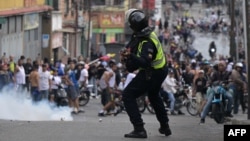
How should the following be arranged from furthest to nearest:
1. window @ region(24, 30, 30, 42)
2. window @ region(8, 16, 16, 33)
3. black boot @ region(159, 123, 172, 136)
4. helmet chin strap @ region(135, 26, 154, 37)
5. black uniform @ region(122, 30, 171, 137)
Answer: window @ region(24, 30, 30, 42)
window @ region(8, 16, 16, 33)
black boot @ region(159, 123, 172, 136)
helmet chin strap @ region(135, 26, 154, 37)
black uniform @ region(122, 30, 171, 137)

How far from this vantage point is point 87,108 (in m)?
30.0

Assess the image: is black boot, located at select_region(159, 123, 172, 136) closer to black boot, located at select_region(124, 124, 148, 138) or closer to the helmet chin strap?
black boot, located at select_region(124, 124, 148, 138)

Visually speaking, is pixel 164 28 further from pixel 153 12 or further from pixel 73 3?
pixel 73 3

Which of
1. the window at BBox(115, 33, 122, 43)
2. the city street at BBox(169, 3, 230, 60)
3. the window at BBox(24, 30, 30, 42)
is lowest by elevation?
the city street at BBox(169, 3, 230, 60)

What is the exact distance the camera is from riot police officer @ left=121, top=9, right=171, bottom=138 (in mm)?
11867

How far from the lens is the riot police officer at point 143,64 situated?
11867 millimetres

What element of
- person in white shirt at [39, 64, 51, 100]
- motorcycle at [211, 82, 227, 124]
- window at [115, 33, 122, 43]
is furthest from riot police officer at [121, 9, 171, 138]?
window at [115, 33, 122, 43]

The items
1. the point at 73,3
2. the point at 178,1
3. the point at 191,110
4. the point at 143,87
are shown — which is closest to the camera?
the point at 143,87

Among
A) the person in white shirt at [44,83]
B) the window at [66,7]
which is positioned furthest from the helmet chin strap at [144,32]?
the window at [66,7]

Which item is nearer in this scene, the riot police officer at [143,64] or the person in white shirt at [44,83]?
the riot police officer at [143,64]

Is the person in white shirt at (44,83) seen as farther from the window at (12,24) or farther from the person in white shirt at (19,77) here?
the window at (12,24)

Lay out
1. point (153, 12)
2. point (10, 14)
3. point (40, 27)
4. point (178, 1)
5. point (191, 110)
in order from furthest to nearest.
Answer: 1. point (178, 1)
2. point (153, 12)
3. point (40, 27)
4. point (10, 14)
5. point (191, 110)

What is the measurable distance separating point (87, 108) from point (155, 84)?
59.0 ft

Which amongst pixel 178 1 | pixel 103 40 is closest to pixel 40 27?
pixel 103 40
